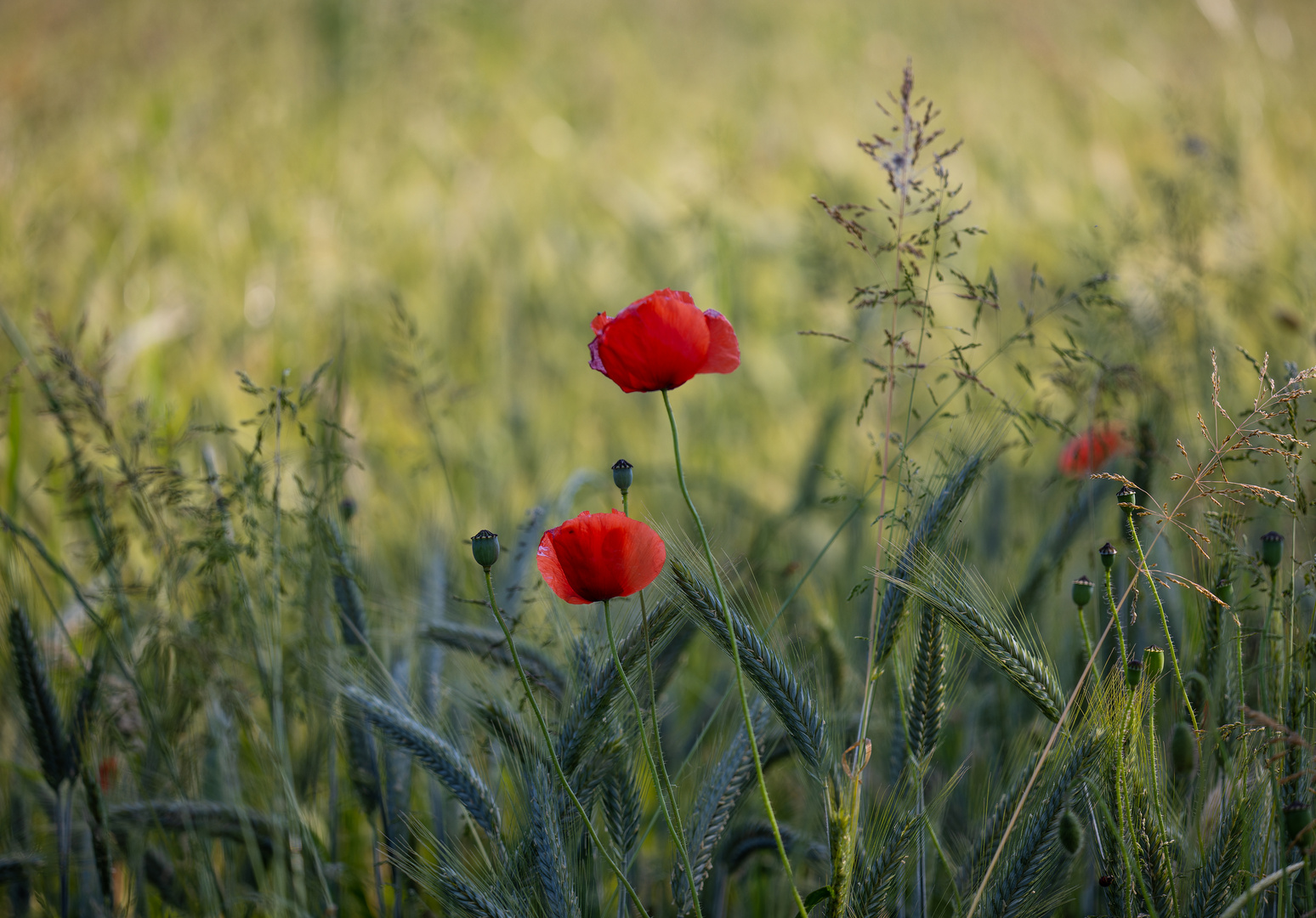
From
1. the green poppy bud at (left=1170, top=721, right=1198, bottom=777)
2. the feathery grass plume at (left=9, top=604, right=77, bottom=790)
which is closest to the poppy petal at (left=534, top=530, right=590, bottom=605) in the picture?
the green poppy bud at (left=1170, top=721, right=1198, bottom=777)

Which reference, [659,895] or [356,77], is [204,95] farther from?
[659,895]

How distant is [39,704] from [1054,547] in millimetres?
1387

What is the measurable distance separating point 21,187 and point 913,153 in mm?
3356

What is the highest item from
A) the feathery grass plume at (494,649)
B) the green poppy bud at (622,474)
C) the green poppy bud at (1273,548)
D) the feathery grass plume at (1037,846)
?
the green poppy bud at (622,474)

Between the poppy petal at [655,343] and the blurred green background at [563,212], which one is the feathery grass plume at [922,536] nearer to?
the poppy petal at [655,343]

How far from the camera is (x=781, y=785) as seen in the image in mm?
1475

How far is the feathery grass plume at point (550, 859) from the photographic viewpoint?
81cm

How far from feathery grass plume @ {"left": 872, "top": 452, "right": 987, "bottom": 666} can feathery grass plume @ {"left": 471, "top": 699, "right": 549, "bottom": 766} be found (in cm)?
37

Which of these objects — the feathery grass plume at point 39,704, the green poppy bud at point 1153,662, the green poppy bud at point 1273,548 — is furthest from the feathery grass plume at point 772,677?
the feathery grass plume at point 39,704

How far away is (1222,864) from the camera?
804mm

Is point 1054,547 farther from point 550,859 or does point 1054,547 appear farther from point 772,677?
point 550,859

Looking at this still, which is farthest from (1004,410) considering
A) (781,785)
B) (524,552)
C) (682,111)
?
(682,111)

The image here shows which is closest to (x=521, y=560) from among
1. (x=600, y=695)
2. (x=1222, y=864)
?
(x=600, y=695)

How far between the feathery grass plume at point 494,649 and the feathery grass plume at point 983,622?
1.59 ft
